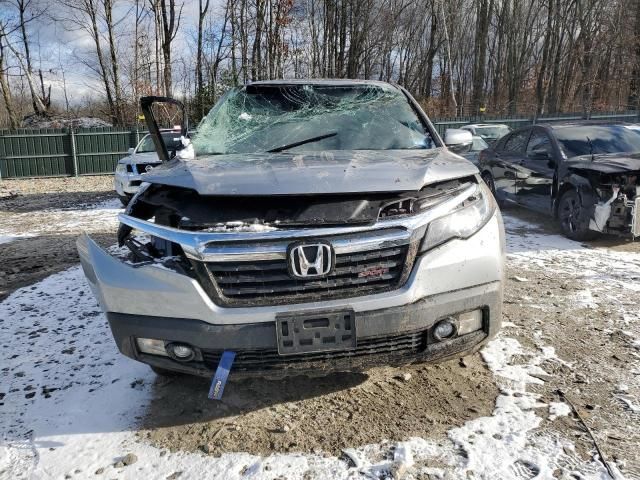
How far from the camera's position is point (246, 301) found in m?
2.19

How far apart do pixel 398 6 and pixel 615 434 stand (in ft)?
108

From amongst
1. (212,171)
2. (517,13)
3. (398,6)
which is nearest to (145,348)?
(212,171)

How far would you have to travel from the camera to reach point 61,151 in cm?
1717

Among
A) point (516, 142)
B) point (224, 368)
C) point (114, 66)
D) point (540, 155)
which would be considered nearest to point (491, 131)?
point (516, 142)

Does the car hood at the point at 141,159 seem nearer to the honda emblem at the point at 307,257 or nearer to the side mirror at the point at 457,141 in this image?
the side mirror at the point at 457,141

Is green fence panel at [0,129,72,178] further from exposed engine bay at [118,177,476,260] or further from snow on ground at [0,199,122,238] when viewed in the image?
exposed engine bay at [118,177,476,260]

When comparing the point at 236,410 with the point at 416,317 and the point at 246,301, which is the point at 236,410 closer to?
the point at 246,301

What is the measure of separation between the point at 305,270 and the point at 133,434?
123 cm

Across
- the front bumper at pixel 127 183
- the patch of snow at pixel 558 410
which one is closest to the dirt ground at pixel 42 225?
the front bumper at pixel 127 183

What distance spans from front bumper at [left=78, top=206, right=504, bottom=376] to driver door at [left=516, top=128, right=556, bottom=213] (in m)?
4.93

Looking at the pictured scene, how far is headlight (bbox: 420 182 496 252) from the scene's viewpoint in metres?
2.29

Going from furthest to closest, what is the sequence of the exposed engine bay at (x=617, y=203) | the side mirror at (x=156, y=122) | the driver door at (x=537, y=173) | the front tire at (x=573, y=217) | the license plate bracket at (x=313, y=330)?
the driver door at (x=537, y=173) → the front tire at (x=573, y=217) → the exposed engine bay at (x=617, y=203) → the side mirror at (x=156, y=122) → the license plate bracket at (x=313, y=330)

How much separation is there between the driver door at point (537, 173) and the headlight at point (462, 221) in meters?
4.65

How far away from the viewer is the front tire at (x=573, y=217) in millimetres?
5988
